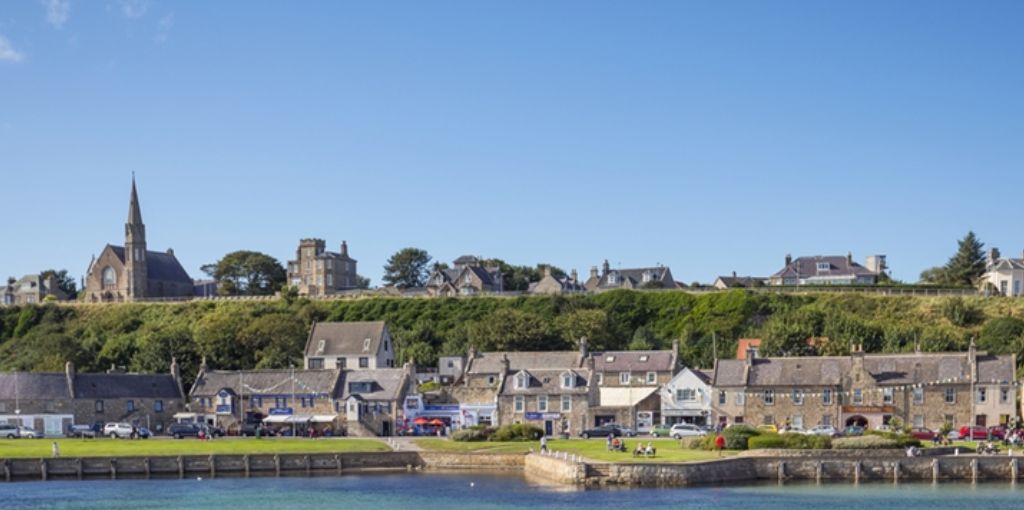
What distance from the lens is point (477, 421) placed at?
305 feet

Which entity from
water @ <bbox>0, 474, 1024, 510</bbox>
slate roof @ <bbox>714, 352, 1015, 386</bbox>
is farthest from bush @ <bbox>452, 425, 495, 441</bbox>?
slate roof @ <bbox>714, 352, 1015, 386</bbox>

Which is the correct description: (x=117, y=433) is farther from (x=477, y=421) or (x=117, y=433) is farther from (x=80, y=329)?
(x=80, y=329)

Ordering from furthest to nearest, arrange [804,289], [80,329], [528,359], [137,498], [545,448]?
1. [80,329]
2. [804,289]
3. [528,359]
4. [545,448]
5. [137,498]

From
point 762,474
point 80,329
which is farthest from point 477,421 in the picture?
point 80,329

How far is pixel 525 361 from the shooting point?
99.9m

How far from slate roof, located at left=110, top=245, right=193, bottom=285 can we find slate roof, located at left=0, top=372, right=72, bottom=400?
69960mm

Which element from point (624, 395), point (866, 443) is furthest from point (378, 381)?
point (866, 443)

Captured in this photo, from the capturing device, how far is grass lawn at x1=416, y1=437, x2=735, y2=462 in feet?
222

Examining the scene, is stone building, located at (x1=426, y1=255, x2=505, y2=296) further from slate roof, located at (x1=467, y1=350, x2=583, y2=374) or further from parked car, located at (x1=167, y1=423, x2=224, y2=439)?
parked car, located at (x1=167, y1=423, x2=224, y2=439)

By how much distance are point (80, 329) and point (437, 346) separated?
1786 inches

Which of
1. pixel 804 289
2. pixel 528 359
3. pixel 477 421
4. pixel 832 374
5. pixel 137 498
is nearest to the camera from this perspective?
pixel 137 498

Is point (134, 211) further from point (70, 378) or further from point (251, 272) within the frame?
point (70, 378)

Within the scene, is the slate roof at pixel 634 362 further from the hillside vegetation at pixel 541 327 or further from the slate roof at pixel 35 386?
the slate roof at pixel 35 386

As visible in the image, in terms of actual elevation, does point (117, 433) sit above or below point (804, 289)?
below
